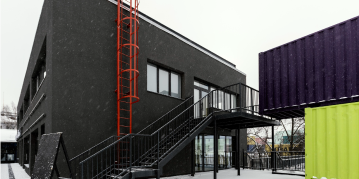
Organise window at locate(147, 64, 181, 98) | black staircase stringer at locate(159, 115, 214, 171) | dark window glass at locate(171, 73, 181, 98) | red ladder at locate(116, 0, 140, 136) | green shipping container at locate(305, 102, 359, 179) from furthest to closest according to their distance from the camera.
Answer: dark window glass at locate(171, 73, 181, 98) → window at locate(147, 64, 181, 98) → red ladder at locate(116, 0, 140, 136) → black staircase stringer at locate(159, 115, 214, 171) → green shipping container at locate(305, 102, 359, 179)

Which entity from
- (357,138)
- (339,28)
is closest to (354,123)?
(357,138)

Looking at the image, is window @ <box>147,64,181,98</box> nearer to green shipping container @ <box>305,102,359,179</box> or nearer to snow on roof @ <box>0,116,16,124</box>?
green shipping container @ <box>305,102,359,179</box>

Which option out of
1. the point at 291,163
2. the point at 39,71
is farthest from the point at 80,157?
the point at 291,163

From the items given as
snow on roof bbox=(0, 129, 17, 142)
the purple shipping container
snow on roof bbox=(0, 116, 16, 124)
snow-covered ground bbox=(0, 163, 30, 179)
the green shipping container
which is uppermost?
the purple shipping container

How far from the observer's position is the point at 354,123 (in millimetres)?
6121

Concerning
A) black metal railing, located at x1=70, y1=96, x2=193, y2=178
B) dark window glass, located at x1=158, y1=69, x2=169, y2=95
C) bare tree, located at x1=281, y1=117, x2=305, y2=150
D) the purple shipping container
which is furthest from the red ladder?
bare tree, located at x1=281, y1=117, x2=305, y2=150

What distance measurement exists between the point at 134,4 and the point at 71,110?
17.0 ft

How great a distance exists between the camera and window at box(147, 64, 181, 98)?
41.2 feet

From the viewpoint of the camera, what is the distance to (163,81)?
13305 millimetres

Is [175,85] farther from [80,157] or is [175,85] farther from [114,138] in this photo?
[80,157]

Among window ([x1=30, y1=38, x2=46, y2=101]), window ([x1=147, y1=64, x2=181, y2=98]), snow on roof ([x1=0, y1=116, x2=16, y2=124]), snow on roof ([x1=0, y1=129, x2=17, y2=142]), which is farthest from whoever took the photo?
snow on roof ([x1=0, y1=116, x2=16, y2=124])

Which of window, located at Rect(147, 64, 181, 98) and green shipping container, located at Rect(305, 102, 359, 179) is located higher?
window, located at Rect(147, 64, 181, 98)

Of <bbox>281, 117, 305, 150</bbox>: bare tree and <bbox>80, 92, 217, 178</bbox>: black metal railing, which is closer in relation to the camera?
<bbox>80, 92, 217, 178</bbox>: black metal railing

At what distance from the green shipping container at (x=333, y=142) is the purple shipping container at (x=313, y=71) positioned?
5.81 feet
